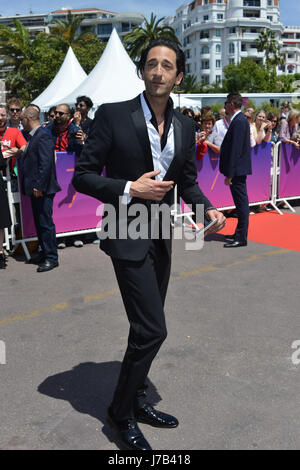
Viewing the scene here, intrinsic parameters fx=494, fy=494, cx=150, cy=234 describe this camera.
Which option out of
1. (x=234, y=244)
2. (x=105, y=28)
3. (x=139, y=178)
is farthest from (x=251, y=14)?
(x=139, y=178)

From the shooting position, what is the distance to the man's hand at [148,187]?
239 cm

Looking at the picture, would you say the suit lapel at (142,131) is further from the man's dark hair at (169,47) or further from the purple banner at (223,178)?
the purple banner at (223,178)

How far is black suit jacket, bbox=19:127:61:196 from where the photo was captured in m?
6.18

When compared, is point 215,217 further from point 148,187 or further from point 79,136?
point 79,136

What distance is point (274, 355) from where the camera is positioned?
3797 millimetres

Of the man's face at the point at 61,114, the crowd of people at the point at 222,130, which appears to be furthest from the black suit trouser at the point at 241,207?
the man's face at the point at 61,114

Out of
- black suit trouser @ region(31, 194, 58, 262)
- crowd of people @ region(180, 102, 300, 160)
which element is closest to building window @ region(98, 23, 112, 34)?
crowd of people @ region(180, 102, 300, 160)

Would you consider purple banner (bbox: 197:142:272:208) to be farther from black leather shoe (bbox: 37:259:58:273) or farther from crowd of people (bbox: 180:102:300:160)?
black leather shoe (bbox: 37:259:58:273)

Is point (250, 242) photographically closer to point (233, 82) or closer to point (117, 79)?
point (117, 79)

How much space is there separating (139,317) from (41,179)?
13.1ft

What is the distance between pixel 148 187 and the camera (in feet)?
7.84

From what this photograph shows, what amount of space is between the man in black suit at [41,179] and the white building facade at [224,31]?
99.3 meters

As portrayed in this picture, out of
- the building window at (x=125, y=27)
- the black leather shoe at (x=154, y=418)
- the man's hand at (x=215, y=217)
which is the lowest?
the black leather shoe at (x=154, y=418)

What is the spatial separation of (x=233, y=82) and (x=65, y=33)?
2423 cm
